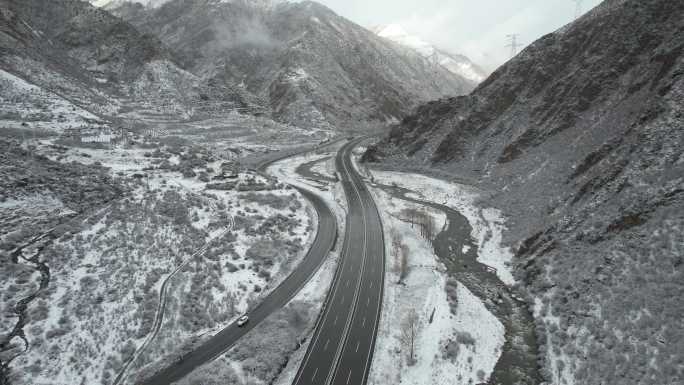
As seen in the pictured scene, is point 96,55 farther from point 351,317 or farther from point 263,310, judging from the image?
point 351,317

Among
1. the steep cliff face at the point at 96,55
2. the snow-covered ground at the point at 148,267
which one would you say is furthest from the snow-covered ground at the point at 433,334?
the steep cliff face at the point at 96,55

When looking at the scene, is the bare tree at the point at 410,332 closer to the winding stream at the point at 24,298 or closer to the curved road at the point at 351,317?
the curved road at the point at 351,317

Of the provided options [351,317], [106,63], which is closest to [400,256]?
[351,317]

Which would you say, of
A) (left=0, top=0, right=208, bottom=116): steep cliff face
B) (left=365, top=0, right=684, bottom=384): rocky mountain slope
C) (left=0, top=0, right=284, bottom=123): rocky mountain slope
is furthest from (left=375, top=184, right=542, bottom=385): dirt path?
(left=0, top=0, right=208, bottom=116): steep cliff face

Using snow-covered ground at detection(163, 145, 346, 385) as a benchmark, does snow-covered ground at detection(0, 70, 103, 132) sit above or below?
above

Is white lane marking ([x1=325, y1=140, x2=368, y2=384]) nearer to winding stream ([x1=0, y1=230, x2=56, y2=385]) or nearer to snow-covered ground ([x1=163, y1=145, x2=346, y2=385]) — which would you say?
snow-covered ground ([x1=163, y1=145, x2=346, y2=385])

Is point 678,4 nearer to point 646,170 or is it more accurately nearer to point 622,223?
point 646,170
